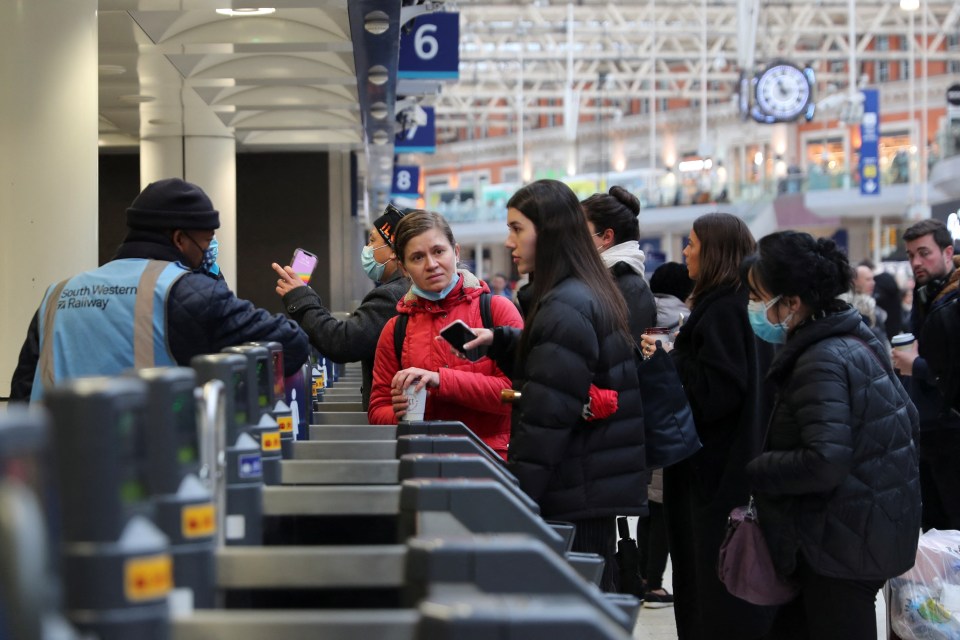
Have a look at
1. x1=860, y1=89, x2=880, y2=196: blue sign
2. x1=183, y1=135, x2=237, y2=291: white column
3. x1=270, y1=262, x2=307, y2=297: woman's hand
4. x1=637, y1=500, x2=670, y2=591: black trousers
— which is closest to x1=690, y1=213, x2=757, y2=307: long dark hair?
x1=270, y1=262, x2=307, y2=297: woman's hand

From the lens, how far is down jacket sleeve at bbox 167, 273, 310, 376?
3146 mm

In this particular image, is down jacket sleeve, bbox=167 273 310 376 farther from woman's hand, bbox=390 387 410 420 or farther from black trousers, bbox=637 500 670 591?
black trousers, bbox=637 500 670 591

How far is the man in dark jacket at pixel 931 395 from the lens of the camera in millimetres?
5270

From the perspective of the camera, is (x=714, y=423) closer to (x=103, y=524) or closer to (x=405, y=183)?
(x=103, y=524)

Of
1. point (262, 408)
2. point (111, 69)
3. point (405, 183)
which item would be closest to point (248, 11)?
point (111, 69)

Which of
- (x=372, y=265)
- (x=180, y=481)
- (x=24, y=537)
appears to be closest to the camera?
(x=24, y=537)

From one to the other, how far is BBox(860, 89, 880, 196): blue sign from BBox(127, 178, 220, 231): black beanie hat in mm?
29830

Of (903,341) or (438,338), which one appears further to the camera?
(903,341)

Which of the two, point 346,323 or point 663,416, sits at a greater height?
point 346,323

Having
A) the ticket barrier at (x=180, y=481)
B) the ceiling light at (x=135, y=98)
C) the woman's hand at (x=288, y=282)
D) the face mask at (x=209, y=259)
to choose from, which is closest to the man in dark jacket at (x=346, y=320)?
the woman's hand at (x=288, y=282)

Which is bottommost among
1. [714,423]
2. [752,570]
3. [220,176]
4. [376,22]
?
[752,570]

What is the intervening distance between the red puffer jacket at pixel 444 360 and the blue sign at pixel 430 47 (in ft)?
18.9

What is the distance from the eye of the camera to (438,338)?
376 centimetres

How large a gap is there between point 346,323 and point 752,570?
4.91ft
